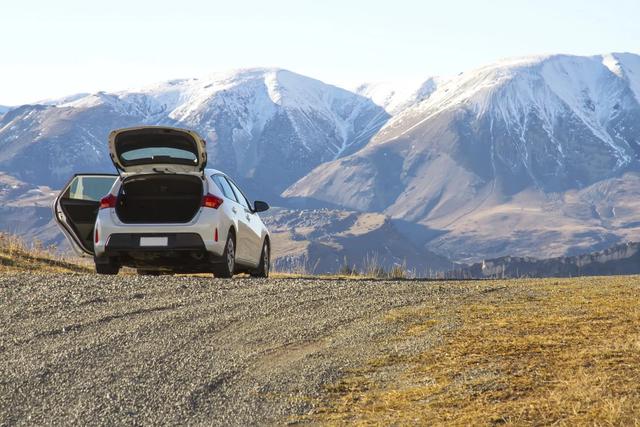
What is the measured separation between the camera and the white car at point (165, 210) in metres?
16.8

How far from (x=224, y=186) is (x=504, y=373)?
9378mm

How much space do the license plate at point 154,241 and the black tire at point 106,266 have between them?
0.99 metres

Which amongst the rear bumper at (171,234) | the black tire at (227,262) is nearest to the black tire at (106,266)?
the rear bumper at (171,234)

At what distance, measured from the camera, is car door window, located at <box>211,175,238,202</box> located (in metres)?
17.7

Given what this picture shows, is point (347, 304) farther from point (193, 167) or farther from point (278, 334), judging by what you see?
point (193, 167)

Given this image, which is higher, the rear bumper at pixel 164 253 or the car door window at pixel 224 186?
the car door window at pixel 224 186

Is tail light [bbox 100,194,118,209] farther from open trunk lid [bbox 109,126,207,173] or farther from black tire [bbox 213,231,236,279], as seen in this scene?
black tire [bbox 213,231,236,279]

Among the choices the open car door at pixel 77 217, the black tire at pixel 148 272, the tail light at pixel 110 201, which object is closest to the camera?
the tail light at pixel 110 201

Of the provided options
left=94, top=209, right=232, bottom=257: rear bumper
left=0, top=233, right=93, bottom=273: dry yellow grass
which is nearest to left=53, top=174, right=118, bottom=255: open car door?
left=94, top=209, right=232, bottom=257: rear bumper

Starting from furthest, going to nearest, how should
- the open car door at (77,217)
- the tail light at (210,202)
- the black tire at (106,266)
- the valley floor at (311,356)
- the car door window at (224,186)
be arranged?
1. the open car door at (77,217)
2. the car door window at (224,186)
3. the black tire at (106,266)
4. the tail light at (210,202)
5. the valley floor at (311,356)

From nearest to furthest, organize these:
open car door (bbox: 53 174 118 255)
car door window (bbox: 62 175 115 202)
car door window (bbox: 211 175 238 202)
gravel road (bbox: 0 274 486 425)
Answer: gravel road (bbox: 0 274 486 425), car door window (bbox: 211 175 238 202), open car door (bbox: 53 174 118 255), car door window (bbox: 62 175 115 202)

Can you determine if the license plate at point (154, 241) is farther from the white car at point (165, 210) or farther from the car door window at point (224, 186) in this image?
the car door window at point (224, 186)

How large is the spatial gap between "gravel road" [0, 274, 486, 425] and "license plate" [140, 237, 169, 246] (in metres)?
1.21

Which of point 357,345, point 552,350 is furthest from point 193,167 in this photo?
point 552,350
